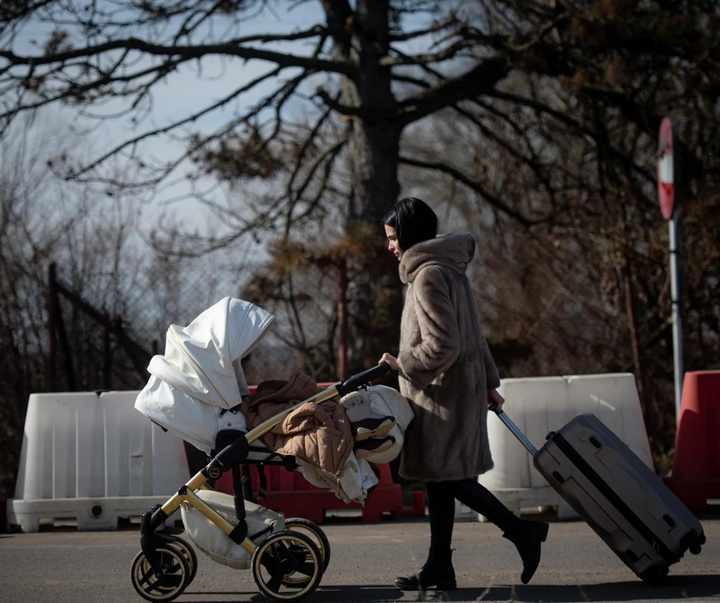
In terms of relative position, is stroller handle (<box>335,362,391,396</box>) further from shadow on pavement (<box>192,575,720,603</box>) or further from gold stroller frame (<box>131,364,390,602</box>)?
shadow on pavement (<box>192,575,720,603</box>)

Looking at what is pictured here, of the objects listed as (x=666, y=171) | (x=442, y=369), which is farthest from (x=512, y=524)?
(x=666, y=171)

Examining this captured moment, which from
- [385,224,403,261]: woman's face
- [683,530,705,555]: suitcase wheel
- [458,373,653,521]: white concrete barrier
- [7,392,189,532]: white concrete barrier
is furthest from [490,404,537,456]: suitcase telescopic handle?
[7,392,189,532]: white concrete barrier

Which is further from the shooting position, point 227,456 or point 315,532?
point 315,532

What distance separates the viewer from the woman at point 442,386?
516 cm

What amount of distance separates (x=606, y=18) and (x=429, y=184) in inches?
594

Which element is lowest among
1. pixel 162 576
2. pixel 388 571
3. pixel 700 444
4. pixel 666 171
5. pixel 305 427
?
pixel 388 571

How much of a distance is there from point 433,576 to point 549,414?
2.54 metres

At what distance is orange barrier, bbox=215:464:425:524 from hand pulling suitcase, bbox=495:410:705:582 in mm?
2699

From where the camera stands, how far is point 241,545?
5.09 meters

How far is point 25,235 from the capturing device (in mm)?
12977

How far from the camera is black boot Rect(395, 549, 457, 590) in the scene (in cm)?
532

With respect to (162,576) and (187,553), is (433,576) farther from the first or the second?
(162,576)

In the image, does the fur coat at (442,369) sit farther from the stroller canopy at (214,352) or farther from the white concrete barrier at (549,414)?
the white concrete barrier at (549,414)

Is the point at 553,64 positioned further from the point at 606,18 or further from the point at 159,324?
the point at 159,324
